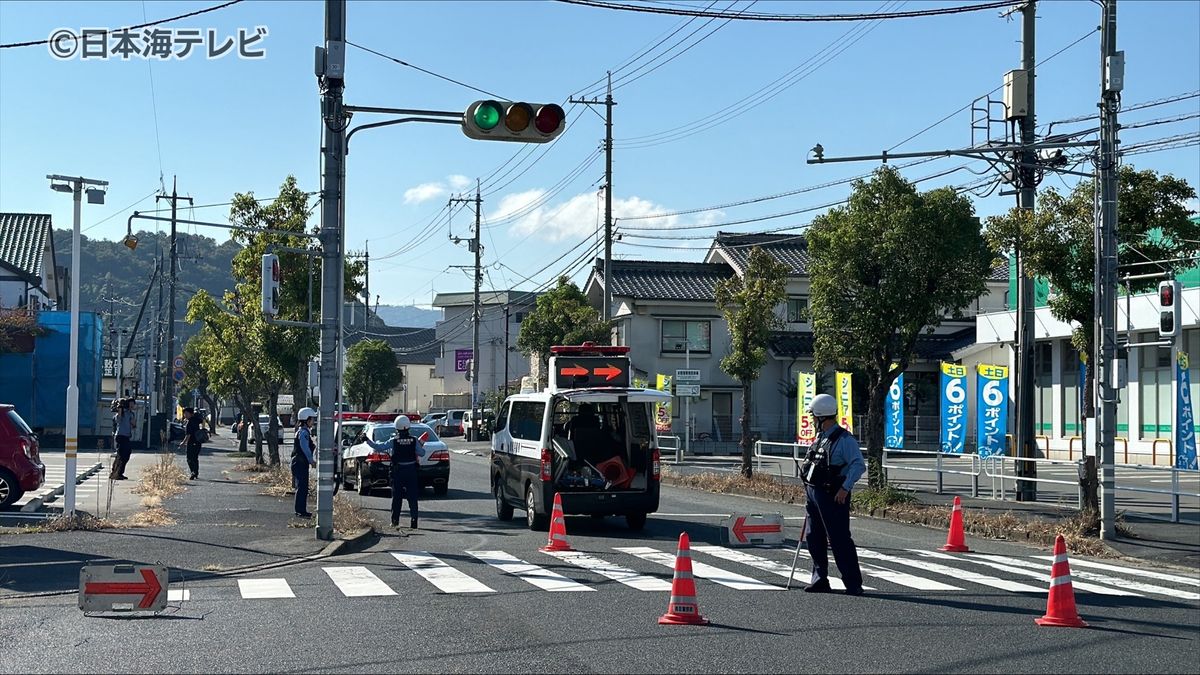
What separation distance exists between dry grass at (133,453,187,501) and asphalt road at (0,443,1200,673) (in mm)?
10855

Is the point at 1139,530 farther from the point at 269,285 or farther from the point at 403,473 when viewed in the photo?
the point at 269,285

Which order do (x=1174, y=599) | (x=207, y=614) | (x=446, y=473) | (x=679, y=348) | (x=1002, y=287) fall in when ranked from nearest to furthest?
1. (x=207, y=614)
2. (x=1174, y=599)
3. (x=446, y=473)
4. (x=679, y=348)
5. (x=1002, y=287)

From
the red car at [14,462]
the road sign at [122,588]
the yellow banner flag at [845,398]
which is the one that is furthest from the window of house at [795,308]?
the road sign at [122,588]

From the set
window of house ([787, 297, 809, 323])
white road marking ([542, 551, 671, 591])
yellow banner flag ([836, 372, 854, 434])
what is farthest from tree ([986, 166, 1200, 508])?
window of house ([787, 297, 809, 323])

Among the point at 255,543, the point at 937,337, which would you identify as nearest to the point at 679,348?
the point at 937,337

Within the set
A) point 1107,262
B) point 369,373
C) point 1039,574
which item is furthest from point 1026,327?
point 369,373

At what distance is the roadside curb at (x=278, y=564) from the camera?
453 inches

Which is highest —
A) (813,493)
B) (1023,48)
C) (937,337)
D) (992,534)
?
(1023,48)

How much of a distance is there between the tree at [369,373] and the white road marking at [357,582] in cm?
7287

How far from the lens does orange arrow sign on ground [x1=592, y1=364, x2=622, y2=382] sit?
19203 mm

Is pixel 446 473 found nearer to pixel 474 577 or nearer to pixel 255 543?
pixel 255 543

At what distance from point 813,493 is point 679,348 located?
139 feet

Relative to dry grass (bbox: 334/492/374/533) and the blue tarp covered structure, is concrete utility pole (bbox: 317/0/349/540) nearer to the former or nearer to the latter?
dry grass (bbox: 334/492/374/533)

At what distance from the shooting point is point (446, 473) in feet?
86.7
